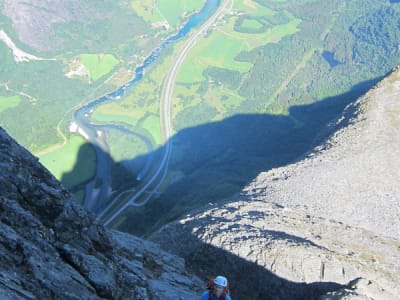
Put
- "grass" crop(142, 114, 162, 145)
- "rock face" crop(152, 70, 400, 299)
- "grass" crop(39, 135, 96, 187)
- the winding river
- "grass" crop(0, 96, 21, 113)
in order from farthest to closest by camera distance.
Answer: "grass" crop(0, 96, 21, 113) → "grass" crop(142, 114, 162, 145) → "grass" crop(39, 135, 96, 187) → the winding river → "rock face" crop(152, 70, 400, 299)

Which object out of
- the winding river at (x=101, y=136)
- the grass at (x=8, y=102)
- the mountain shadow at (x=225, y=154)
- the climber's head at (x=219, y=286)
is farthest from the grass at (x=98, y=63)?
the climber's head at (x=219, y=286)

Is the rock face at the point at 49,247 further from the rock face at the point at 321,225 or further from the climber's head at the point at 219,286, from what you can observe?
the rock face at the point at 321,225

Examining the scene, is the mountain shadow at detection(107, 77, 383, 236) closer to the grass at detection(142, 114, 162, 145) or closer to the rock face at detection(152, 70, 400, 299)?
the grass at detection(142, 114, 162, 145)

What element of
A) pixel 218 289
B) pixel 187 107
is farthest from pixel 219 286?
pixel 187 107

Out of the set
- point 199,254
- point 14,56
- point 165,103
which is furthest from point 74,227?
point 14,56

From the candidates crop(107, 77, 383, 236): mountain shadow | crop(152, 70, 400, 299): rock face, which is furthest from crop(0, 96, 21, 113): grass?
crop(152, 70, 400, 299): rock face
